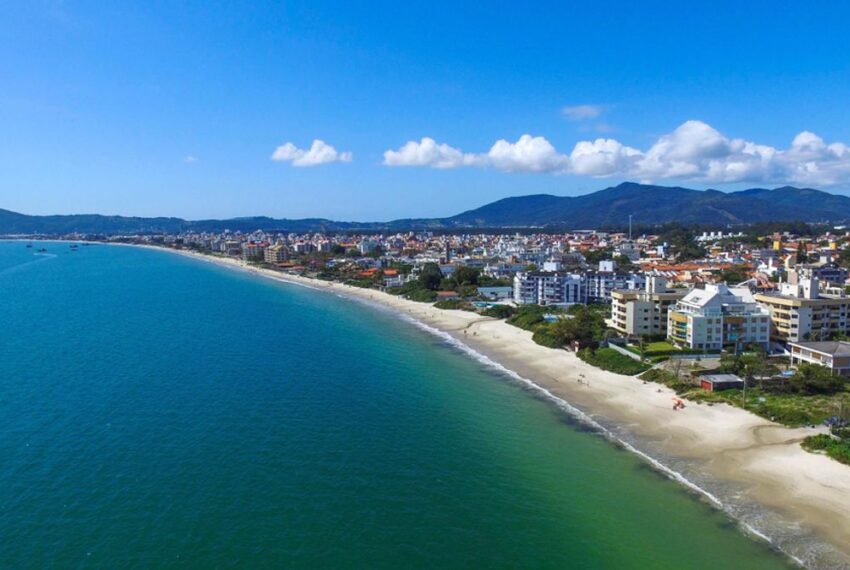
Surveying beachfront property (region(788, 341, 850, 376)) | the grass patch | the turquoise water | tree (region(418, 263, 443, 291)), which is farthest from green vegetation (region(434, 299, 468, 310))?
beachfront property (region(788, 341, 850, 376))

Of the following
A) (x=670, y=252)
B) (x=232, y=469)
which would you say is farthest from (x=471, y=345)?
(x=670, y=252)

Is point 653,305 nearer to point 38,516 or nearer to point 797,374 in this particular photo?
point 797,374

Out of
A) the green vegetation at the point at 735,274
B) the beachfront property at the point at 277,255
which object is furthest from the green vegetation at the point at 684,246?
the beachfront property at the point at 277,255

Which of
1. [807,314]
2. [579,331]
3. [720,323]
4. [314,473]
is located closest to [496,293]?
[579,331]

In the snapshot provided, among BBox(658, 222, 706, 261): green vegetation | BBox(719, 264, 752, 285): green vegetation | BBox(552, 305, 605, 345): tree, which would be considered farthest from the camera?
BBox(658, 222, 706, 261): green vegetation

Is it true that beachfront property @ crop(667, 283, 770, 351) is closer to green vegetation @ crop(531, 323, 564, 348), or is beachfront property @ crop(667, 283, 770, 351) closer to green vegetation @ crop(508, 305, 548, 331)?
green vegetation @ crop(531, 323, 564, 348)

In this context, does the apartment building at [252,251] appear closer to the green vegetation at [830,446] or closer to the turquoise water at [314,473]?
the turquoise water at [314,473]

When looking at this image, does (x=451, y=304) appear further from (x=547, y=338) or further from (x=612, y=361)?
(x=612, y=361)
